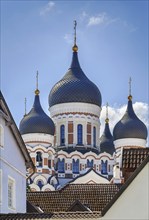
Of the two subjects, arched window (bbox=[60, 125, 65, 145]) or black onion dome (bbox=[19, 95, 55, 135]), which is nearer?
black onion dome (bbox=[19, 95, 55, 135])

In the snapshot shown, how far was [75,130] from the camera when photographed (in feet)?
228

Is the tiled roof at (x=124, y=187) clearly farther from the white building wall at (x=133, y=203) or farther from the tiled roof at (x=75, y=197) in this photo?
the tiled roof at (x=75, y=197)

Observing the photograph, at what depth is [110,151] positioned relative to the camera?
75.2 metres

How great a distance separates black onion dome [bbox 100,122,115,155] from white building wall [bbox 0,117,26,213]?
50.8 m

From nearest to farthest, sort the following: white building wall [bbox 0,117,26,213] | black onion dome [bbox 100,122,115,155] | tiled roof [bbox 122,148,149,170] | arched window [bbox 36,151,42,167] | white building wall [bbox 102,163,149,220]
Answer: white building wall [bbox 102,163,149,220] < tiled roof [bbox 122,148,149,170] < white building wall [bbox 0,117,26,213] < arched window [bbox 36,151,42,167] < black onion dome [bbox 100,122,115,155]

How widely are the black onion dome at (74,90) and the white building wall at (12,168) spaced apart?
46.0m

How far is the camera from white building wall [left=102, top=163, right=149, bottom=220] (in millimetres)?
14586

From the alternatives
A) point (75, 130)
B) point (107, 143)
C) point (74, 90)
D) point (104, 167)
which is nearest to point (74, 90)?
point (74, 90)

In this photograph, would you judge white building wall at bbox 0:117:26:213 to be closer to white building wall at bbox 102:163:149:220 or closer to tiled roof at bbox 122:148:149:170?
→ tiled roof at bbox 122:148:149:170

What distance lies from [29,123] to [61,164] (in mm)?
5974

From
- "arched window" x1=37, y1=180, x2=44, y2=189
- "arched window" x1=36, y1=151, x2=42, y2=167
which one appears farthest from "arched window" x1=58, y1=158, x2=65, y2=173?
"arched window" x1=37, y1=180, x2=44, y2=189

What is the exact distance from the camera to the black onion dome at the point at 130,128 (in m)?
68.9

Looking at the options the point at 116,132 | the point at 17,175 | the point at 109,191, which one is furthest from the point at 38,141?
the point at 17,175

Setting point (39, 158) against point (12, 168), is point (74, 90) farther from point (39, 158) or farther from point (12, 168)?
point (12, 168)
